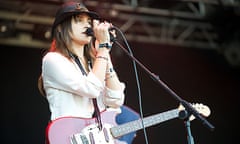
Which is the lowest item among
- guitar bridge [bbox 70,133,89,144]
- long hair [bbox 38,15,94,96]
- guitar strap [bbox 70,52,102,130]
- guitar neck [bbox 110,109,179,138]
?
guitar bridge [bbox 70,133,89,144]

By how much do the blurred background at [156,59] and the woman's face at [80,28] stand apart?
276 cm

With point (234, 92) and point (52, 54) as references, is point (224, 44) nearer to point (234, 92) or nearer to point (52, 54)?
point (234, 92)

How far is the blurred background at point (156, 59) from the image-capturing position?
515cm

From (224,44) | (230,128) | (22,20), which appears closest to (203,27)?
(224,44)

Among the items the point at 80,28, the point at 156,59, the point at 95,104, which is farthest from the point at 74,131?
the point at 156,59

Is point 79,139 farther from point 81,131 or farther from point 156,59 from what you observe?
point 156,59

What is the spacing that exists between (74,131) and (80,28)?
438mm

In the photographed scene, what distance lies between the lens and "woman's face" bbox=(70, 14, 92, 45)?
195cm

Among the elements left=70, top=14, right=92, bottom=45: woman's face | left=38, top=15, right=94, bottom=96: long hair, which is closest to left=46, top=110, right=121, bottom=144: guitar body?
left=38, top=15, right=94, bottom=96: long hair

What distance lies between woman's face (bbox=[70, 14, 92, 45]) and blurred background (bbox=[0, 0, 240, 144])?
2.76m

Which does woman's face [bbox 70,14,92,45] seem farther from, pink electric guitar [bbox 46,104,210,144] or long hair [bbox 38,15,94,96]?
pink electric guitar [bbox 46,104,210,144]

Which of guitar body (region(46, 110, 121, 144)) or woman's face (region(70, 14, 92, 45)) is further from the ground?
woman's face (region(70, 14, 92, 45))

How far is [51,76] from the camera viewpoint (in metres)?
1.91

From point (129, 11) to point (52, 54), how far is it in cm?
334
